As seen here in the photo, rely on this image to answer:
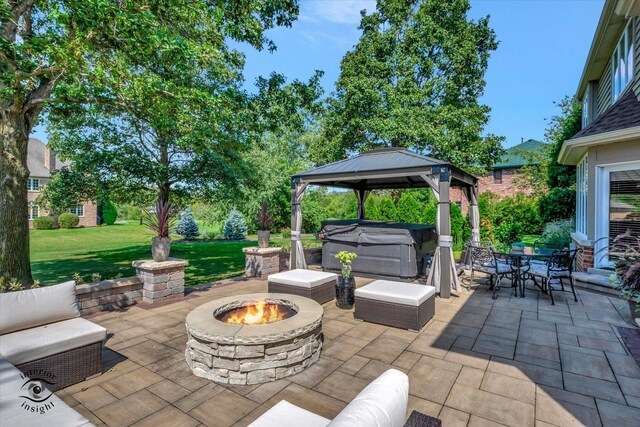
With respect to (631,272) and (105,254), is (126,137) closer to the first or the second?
(105,254)

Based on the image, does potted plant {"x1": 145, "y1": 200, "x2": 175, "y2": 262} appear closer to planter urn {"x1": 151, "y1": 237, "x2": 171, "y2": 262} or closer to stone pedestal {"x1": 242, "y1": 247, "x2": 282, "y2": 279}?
planter urn {"x1": 151, "y1": 237, "x2": 171, "y2": 262}

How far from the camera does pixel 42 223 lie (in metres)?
20.5

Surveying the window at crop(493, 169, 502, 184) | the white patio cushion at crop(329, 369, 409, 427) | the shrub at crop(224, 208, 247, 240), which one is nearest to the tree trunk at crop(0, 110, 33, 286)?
the white patio cushion at crop(329, 369, 409, 427)

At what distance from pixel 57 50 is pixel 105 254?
9629 mm

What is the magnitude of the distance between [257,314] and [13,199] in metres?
4.52

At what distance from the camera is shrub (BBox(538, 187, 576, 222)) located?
12.5 m

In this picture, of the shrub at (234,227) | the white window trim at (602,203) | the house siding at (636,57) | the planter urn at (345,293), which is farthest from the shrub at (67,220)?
the house siding at (636,57)

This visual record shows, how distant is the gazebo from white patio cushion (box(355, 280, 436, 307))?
1564mm

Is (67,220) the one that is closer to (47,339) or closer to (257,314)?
(47,339)

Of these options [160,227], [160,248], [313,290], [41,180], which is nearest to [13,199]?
[160,227]

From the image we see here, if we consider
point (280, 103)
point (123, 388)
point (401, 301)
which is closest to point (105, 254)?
point (280, 103)

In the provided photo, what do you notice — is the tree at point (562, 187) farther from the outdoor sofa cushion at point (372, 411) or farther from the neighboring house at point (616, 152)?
the outdoor sofa cushion at point (372, 411)

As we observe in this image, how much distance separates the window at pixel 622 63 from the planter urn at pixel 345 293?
7536 millimetres

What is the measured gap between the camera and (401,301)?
4348 mm
